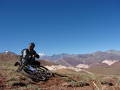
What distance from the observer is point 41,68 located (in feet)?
55.5

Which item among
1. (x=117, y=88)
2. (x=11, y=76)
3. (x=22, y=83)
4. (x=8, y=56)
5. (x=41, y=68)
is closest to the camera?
(x=117, y=88)

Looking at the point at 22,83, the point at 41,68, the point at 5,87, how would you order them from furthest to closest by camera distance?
the point at 41,68
the point at 22,83
the point at 5,87

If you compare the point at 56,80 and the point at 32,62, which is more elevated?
the point at 32,62

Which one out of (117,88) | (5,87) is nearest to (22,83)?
(5,87)

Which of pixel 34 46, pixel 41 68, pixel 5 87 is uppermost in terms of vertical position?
pixel 34 46

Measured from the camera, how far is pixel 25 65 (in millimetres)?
16188

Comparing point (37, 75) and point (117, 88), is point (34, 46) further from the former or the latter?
point (117, 88)

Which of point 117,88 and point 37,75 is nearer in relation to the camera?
point 117,88

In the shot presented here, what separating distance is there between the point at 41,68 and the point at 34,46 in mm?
1682

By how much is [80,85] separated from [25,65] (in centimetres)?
438

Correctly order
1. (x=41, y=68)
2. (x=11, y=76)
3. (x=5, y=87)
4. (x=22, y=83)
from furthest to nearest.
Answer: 1. (x=41, y=68)
2. (x=11, y=76)
3. (x=22, y=83)
4. (x=5, y=87)

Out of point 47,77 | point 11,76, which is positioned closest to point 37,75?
point 47,77

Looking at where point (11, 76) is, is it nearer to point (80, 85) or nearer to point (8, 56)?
point (80, 85)

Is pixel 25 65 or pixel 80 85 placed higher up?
pixel 25 65
